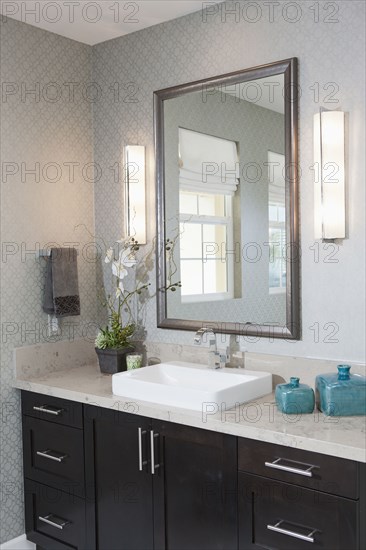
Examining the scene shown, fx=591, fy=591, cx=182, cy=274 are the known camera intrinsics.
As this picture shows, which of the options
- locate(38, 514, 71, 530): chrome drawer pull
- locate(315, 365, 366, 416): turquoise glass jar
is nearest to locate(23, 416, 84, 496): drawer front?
locate(38, 514, 71, 530): chrome drawer pull

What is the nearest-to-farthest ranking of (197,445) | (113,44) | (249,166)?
(197,445) → (249,166) → (113,44)

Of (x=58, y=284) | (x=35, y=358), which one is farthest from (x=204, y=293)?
(x=35, y=358)

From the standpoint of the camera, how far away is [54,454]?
2705 mm

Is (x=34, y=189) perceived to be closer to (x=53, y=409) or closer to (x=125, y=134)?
(x=125, y=134)

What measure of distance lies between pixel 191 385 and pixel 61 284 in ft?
2.68

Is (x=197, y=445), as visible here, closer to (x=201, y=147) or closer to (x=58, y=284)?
(x=58, y=284)

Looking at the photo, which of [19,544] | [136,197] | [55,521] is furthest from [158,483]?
[136,197]

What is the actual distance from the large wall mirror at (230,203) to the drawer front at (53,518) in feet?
3.05

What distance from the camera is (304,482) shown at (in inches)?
75.2

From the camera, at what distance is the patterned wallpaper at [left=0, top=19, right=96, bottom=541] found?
279 cm

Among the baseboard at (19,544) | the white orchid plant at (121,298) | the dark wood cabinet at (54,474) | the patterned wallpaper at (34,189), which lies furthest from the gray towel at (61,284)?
the baseboard at (19,544)

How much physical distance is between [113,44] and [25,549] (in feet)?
8.45

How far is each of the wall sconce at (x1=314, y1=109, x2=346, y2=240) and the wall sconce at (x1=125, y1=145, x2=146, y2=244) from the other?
0.97m

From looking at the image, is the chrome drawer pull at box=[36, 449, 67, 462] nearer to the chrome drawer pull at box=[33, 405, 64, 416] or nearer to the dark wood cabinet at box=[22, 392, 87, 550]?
the dark wood cabinet at box=[22, 392, 87, 550]
